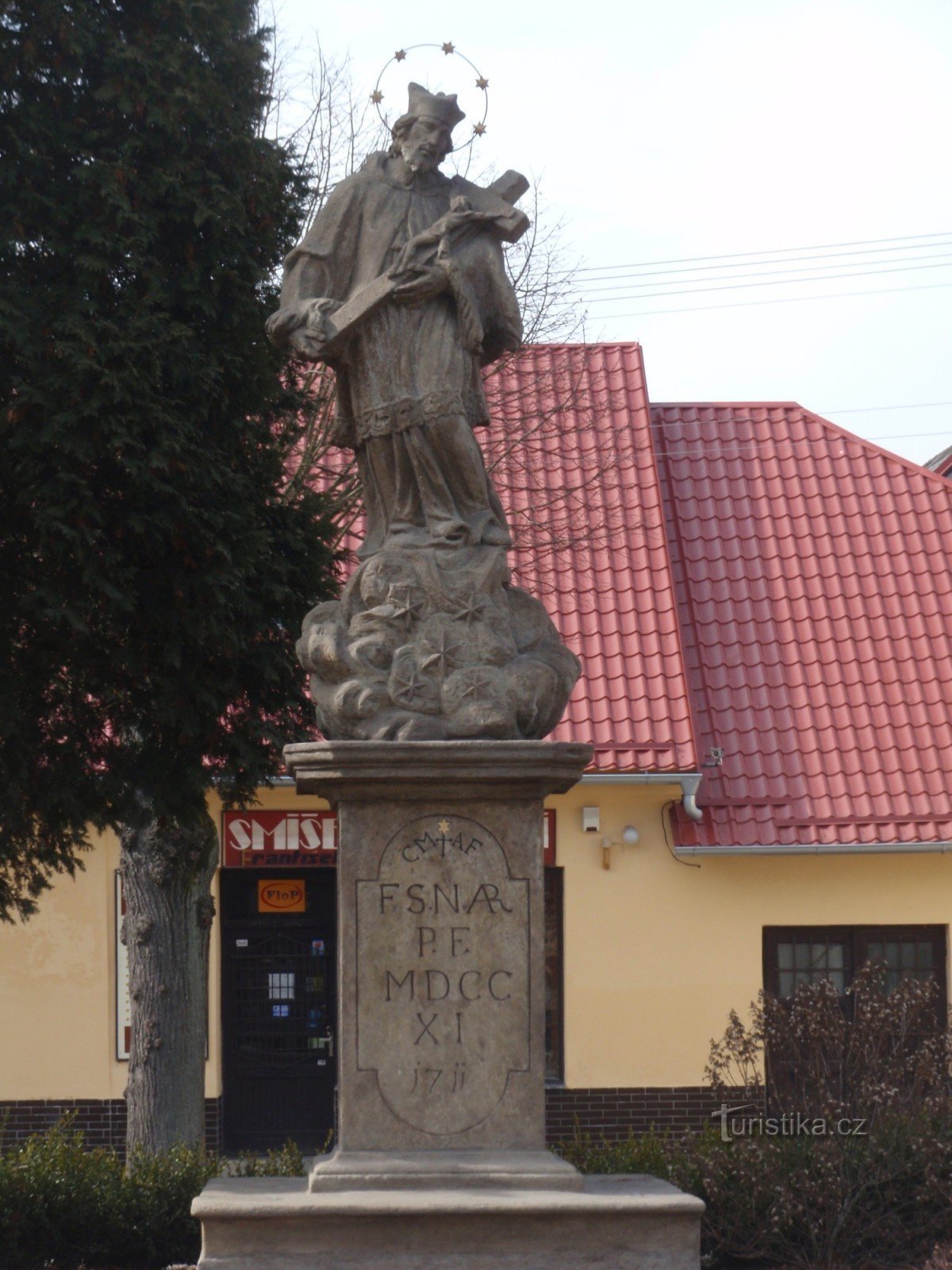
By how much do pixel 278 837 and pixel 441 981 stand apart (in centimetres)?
939

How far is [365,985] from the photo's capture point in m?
5.88

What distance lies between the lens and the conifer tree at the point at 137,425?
9016 millimetres

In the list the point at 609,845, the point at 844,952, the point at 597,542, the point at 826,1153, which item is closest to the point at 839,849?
the point at 844,952

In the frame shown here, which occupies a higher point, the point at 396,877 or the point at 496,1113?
the point at 396,877

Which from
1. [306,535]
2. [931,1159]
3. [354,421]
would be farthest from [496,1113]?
[306,535]

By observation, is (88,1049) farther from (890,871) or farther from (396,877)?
(396,877)

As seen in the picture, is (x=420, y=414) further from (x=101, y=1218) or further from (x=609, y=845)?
(x=609, y=845)

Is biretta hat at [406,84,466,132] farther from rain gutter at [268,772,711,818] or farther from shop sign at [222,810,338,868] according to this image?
shop sign at [222,810,338,868]

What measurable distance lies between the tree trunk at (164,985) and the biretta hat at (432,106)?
5.88 meters

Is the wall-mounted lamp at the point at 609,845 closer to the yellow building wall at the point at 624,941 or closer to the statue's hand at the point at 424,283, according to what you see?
the yellow building wall at the point at 624,941

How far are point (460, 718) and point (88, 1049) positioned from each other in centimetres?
999

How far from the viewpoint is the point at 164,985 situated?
37.3 ft

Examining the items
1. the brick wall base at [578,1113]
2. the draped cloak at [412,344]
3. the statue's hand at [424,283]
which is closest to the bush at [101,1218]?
the draped cloak at [412,344]

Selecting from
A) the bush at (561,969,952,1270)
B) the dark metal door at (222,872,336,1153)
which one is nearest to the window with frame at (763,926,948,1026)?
the dark metal door at (222,872,336,1153)
